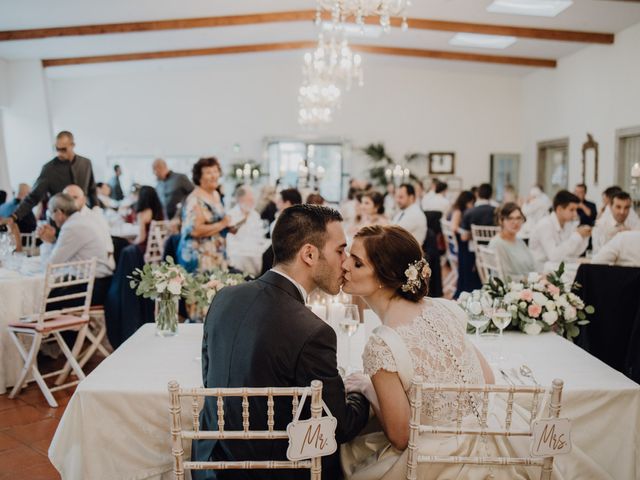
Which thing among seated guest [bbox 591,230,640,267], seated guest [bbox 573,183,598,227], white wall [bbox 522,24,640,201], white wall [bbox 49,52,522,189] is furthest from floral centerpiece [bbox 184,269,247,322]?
white wall [bbox 49,52,522,189]

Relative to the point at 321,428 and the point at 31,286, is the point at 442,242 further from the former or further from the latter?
the point at 321,428

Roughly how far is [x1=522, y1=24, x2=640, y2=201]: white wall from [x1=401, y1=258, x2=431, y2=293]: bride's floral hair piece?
8.02 meters

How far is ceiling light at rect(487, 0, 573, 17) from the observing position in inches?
314

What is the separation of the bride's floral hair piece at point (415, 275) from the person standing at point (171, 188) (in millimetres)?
6623

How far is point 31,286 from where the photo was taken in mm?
4195

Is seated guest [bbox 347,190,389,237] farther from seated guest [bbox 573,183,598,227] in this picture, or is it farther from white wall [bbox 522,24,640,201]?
white wall [bbox 522,24,640,201]

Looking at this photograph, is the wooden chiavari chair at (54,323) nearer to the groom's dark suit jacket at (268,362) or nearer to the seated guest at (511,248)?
the groom's dark suit jacket at (268,362)

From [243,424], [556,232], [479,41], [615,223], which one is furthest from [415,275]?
[479,41]

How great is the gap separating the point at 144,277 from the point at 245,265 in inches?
115

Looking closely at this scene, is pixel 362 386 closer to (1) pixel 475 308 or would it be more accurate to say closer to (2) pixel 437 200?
(1) pixel 475 308

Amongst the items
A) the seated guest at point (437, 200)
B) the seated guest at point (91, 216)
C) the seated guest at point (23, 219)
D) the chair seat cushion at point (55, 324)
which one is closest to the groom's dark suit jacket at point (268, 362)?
the chair seat cushion at point (55, 324)

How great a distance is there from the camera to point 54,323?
3906 mm

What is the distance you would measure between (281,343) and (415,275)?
51 centimetres

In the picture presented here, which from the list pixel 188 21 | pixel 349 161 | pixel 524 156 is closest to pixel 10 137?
pixel 188 21
